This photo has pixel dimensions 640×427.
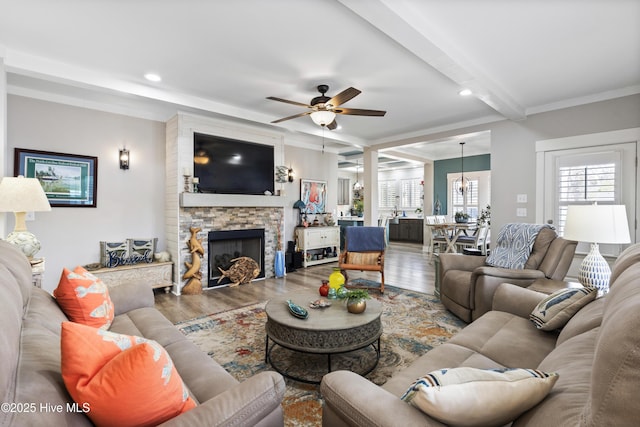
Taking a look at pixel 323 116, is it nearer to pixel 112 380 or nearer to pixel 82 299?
pixel 82 299

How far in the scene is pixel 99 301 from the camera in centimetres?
184

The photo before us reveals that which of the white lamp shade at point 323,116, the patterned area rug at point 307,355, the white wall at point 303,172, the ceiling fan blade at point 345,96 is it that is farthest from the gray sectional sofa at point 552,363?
the white wall at point 303,172

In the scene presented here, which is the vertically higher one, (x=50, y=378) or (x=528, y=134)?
(x=528, y=134)

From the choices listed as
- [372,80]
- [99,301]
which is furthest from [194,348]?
[372,80]

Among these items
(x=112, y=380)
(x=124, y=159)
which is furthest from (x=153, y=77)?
(x=112, y=380)

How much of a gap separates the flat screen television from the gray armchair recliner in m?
3.21

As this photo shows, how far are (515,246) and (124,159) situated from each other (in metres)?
5.10

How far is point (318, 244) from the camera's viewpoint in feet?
20.9

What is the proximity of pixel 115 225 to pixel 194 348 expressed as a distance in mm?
3357

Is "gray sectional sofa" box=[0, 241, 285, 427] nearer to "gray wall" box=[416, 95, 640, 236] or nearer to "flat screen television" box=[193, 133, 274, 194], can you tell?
"flat screen television" box=[193, 133, 274, 194]

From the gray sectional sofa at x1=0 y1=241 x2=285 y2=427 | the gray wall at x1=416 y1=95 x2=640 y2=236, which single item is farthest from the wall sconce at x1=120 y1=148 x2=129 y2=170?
the gray wall at x1=416 y1=95 x2=640 y2=236

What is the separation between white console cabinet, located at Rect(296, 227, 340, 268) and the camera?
6141 millimetres

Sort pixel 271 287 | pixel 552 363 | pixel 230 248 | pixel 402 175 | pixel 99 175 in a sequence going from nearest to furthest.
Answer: pixel 552 363 < pixel 99 175 < pixel 271 287 < pixel 230 248 < pixel 402 175

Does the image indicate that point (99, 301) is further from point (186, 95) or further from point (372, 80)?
point (372, 80)
